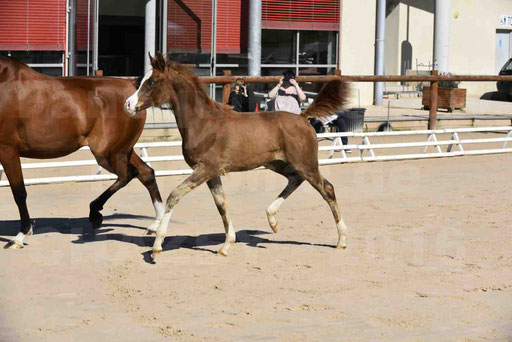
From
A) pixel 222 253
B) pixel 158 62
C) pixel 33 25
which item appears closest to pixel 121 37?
pixel 33 25

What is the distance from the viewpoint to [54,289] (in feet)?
24.7

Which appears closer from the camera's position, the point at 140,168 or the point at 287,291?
the point at 287,291

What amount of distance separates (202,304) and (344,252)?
2345 millimetres

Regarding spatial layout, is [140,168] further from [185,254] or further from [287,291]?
[287,291]

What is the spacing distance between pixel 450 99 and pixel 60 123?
18490 millimetres

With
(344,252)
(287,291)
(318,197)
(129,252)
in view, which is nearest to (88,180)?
(318,197)

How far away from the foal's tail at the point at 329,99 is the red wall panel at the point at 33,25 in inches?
518

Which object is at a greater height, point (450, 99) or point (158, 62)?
point (158, 62)

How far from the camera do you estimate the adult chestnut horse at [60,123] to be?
927cm

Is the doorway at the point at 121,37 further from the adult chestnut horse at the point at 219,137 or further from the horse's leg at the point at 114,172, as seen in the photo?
the adult chestnut horse at the point at 219,137

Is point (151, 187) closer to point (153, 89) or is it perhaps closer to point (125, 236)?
point (125, 236)

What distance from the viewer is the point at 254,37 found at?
23.8 meters

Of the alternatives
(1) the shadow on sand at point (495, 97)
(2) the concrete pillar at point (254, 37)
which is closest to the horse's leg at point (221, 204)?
(2) the concrete pillar at point (254, 37)

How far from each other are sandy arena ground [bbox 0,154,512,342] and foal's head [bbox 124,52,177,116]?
1.46m
